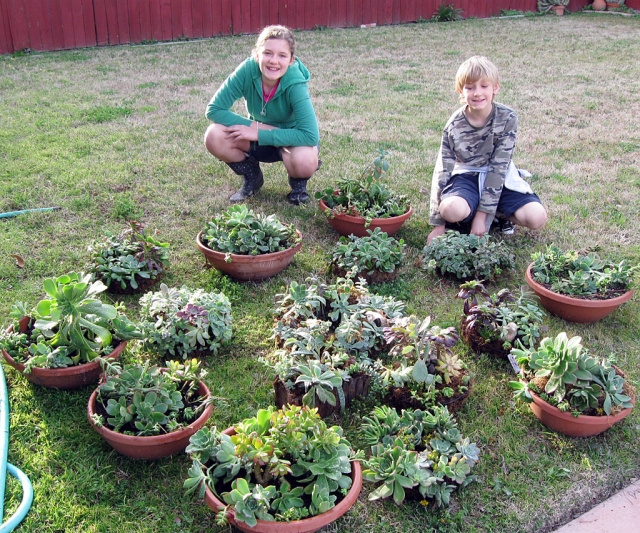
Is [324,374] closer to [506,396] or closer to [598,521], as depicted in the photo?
[506,396]

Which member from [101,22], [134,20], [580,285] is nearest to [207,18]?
[134,20]

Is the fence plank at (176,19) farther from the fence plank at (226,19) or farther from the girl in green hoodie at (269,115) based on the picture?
the girl in green hoodie at (269,115)

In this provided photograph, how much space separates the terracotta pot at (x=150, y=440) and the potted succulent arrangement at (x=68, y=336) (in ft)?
0.85

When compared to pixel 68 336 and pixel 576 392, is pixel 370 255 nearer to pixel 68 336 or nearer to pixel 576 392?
pixel 576 392

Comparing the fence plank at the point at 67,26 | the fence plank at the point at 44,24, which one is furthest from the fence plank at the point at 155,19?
the fence plank at the point at 44,24

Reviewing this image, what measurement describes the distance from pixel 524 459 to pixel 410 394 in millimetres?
528

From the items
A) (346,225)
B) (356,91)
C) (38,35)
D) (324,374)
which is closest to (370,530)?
(324,374)

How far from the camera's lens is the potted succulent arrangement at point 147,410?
2.25 meters

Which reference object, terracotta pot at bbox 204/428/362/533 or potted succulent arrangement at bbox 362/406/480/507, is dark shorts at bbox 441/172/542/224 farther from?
terracotta pot at bbox 204/428/362/533

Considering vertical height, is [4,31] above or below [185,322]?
above

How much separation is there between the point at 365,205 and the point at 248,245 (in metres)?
0.99

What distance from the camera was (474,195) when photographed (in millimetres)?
3939

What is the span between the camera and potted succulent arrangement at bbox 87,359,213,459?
7.37 ft

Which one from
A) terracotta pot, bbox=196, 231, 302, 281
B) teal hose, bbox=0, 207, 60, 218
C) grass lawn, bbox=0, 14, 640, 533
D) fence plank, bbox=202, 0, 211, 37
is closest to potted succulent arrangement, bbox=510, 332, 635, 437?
grass lawn, bbox=0, 14, 640, 533
